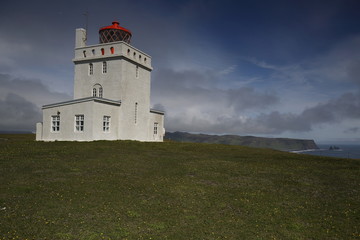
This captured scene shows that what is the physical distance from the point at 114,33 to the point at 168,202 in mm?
39589

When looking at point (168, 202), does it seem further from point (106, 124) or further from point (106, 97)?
point (106, 97)

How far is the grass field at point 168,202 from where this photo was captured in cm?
1048

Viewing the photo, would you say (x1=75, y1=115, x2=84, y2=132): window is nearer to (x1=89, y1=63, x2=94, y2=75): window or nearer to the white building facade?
the white building facade

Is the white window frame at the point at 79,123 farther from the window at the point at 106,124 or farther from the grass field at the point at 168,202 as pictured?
the grass field at the point at 168,202

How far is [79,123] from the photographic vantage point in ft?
133

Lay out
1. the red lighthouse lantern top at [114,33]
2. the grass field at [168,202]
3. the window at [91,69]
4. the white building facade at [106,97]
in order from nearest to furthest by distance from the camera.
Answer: the grass field at [168,202] → the white building facade at [106,97] → the red lighthouse lantern top at [114,33] → the window at [91,69]

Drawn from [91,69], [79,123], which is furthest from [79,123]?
[91,69]

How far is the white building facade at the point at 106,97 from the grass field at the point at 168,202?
716 inches

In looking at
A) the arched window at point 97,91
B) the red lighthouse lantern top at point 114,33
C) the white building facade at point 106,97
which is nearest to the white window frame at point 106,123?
the white building facade at point 106,97

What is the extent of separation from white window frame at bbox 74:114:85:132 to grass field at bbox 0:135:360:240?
17954 mm

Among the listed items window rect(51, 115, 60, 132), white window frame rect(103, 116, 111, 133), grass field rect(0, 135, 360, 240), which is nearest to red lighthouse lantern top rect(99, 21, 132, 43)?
white window frame rect(103, 116, 111, 133)

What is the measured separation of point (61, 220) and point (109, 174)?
7888 millimetres

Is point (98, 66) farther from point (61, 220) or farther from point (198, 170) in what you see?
point (61, 220)

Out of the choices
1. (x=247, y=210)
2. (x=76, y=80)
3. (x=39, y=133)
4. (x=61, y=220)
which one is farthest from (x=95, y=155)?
(x=76, y=80)
